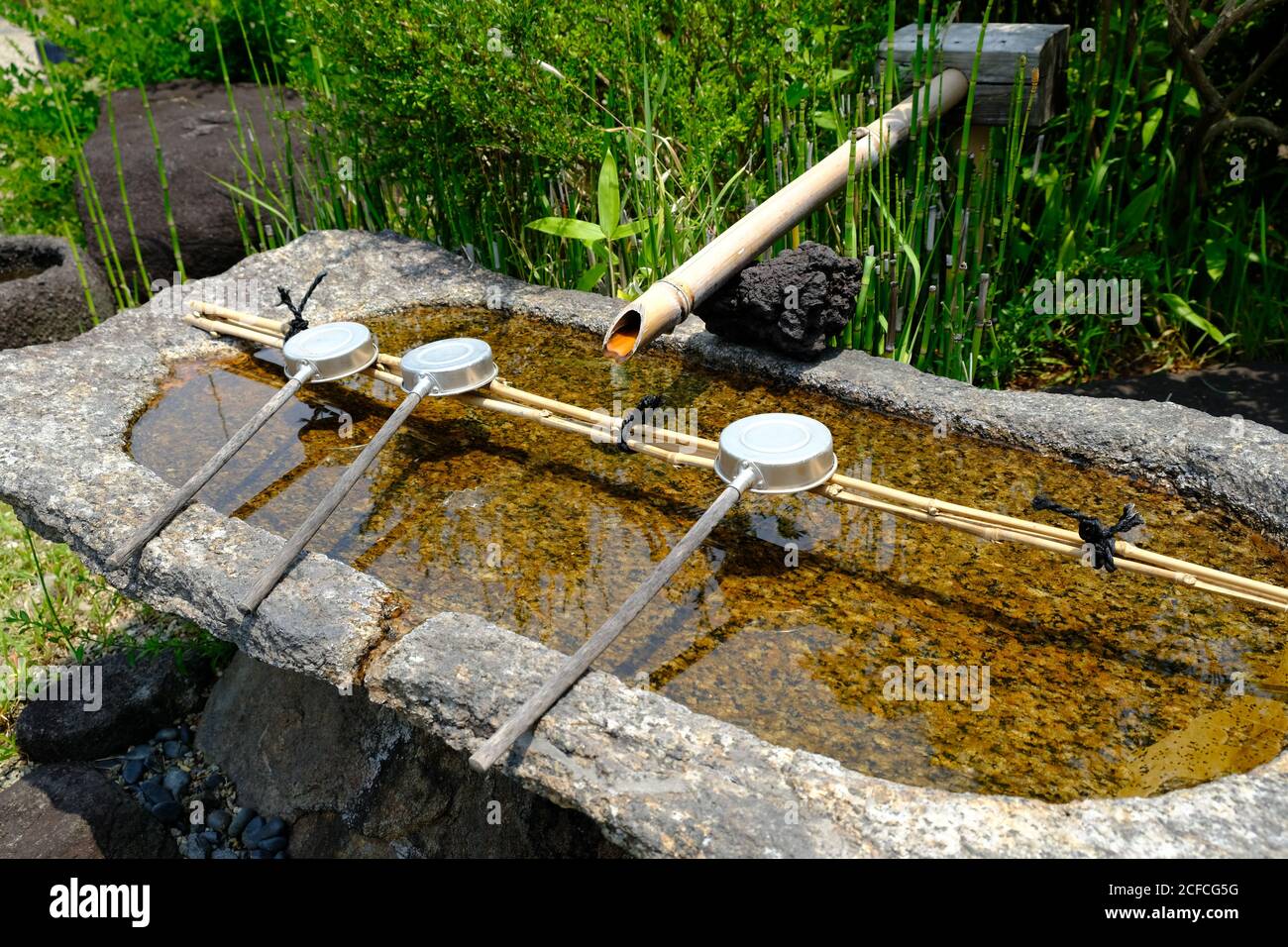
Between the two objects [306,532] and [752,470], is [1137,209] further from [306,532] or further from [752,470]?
[306,532]

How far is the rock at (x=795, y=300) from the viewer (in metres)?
2.64

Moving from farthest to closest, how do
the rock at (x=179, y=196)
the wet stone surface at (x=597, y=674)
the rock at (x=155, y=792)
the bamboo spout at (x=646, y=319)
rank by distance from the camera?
the rock at (x=179, y=196), the rock at (x=155, y=792), the bamboo spout at (x=646, y=319), the wet stone surface at (x=597, y=674)

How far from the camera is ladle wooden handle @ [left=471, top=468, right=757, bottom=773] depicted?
157 centimetres

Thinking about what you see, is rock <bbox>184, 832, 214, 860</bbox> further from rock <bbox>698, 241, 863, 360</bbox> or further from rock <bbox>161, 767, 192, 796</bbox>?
rock <bbox>698, 241, 863, 360</bbox>

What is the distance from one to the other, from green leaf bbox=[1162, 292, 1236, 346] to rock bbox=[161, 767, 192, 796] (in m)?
3.25

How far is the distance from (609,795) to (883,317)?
192 cm

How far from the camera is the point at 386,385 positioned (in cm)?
296

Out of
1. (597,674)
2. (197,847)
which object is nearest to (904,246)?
(597,674)

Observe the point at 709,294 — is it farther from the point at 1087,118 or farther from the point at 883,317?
the point at 1087,118

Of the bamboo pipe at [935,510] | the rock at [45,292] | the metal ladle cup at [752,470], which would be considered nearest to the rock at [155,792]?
the bamboo pipe at [935,510]

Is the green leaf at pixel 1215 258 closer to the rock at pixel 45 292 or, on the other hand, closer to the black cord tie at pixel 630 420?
the black cord tie at pixel 630 420

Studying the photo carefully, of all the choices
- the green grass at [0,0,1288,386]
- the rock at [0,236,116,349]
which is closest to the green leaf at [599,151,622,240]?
the green grass at [0,0,1288,386]

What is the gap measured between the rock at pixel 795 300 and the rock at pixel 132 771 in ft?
6.24

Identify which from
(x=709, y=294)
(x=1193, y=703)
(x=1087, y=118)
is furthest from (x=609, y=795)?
(x=1087, y=118)
